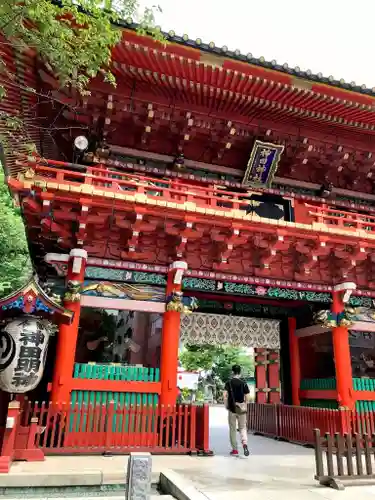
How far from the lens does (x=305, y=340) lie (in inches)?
493

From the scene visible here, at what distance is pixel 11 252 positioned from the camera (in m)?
17.1

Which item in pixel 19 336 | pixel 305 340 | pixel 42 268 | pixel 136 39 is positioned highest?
pixel 136 39

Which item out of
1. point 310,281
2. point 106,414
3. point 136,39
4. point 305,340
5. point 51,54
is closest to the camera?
point 51,54

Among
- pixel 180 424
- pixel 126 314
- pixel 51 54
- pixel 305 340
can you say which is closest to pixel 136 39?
pixel 51 54

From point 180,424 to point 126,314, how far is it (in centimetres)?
289

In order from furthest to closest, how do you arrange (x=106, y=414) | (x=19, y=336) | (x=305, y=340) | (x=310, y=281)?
(x=305, y=340)
(x=310, y=281)
(x=106, y=414)
(x=19, y=336)

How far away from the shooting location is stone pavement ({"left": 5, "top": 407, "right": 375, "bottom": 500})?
5.17 m

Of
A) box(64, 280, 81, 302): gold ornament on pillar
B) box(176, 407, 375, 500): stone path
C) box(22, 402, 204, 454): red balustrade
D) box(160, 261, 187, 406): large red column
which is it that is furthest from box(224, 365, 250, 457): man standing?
box(64, 280, 81, 302): gold ornament on pillar

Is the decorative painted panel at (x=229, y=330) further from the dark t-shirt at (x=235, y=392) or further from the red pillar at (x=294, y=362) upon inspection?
the dark t-shirt at (x=235, y=392)

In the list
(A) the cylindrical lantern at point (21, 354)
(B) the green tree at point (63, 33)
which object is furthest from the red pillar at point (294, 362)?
(B) the green tree at point (63, 33)

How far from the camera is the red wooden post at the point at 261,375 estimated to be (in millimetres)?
13484

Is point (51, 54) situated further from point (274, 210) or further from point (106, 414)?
point (274, 210)

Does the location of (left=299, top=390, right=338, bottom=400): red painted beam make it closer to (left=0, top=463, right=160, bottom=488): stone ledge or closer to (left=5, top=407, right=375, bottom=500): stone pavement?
(left=5, top=407, right=375, bottom=500): stone pavement

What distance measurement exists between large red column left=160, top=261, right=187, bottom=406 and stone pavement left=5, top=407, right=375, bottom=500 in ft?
4.24
